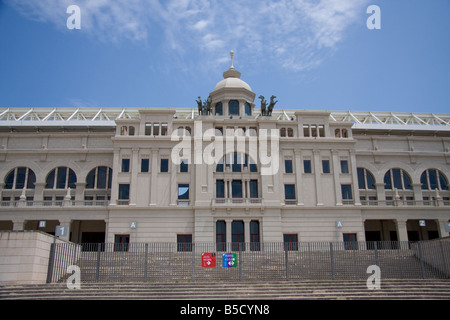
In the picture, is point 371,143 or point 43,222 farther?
point 371,143

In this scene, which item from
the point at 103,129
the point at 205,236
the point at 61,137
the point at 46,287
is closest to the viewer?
the point at 46,287

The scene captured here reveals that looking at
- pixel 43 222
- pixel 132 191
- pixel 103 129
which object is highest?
pixel 103 129

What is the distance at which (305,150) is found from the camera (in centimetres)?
4938

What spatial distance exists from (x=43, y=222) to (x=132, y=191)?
10.0 meters

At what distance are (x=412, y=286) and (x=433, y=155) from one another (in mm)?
32434

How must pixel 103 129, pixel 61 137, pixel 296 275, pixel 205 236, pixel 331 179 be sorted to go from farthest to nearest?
pixel 103 129, pixel 61 137, pixel 331 179, pixel 205 236, pixel 296 275

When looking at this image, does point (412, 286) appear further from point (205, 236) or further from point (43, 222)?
point (43, 222)

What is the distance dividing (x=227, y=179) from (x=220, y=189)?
1.37 m

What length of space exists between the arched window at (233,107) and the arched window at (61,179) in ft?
67.1

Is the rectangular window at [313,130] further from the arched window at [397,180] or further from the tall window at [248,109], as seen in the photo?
the arched window at [397,180]

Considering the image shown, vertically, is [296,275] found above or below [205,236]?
below

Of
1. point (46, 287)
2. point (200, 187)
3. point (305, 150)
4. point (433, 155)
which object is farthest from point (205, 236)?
point (433, 155)

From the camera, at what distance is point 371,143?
2116 inches

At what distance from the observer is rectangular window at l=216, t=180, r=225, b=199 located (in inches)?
1855
